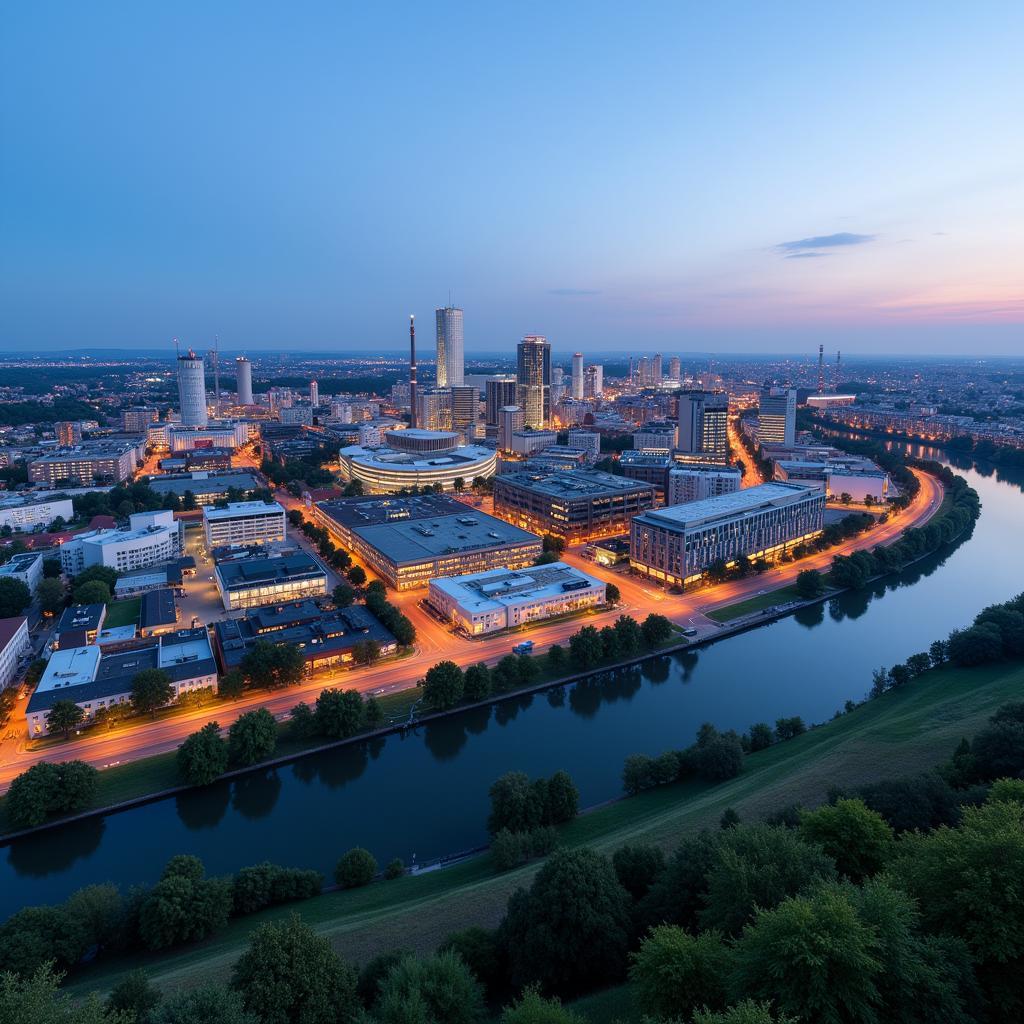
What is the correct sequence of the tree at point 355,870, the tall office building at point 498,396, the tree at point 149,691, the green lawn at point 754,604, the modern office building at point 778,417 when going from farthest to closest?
1. the tall office building at point 498,396
2. the modern office building at point 778,417
3. the green lawn at point 754,604
4. the tree at point 149,691
5. the tree at point 355,870

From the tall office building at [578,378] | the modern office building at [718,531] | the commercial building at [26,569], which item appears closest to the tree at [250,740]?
the commercial building at [26,569]

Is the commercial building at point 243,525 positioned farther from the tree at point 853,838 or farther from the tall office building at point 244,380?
the tall office building at point 244,380

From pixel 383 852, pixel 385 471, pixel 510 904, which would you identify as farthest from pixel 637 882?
pixel 385 471

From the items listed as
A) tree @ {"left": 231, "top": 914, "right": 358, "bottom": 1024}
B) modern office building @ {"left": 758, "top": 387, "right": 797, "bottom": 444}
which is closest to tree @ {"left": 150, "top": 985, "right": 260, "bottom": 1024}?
tree @ {"left": 231, "top": 914, "right": 358, "bottom": 1024}

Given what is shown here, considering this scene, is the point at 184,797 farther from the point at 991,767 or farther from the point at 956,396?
the point at 956,396

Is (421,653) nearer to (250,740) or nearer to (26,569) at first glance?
(250,740)

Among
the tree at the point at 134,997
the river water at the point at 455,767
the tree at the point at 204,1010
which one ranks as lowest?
the river water at the point at 455,767
